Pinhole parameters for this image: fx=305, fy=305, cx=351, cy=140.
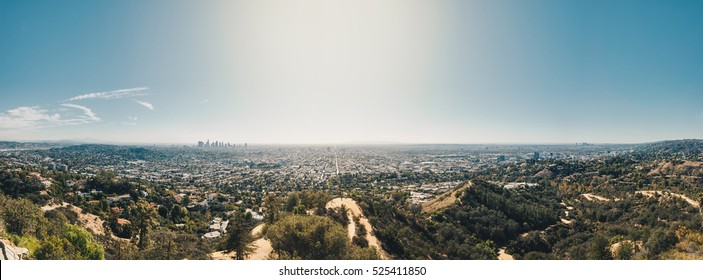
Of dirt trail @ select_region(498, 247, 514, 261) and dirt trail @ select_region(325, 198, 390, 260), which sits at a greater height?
dirt trail @ select_region(325, 198, 390, 260)

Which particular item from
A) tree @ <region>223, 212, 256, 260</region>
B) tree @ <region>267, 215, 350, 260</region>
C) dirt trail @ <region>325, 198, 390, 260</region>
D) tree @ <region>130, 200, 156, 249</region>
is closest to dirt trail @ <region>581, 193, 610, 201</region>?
dirt trail @ <region>325, 198, 390, 260</region>

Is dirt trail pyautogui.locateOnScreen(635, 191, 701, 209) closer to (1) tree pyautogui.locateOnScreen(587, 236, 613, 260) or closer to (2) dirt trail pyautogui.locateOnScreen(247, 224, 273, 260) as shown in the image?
(1) tree pyautogui.locateOnScreen(587, 236, 613, 260)

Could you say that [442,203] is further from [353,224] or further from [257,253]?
[257,253]

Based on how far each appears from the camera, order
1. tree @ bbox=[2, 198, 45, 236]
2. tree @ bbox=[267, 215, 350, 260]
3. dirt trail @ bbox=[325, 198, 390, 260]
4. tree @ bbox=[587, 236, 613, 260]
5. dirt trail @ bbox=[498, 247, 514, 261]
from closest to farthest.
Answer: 1. tree @ bbox=[267, 215, 350, 260]
2. tree @ bbox=[2, 198, 45, 236]
3. tree @ bbox=[587, 236, 613, 260]
4. dirt trail @ bbox=[325, 198, 390, 260]
5. dirt trail @ bbox=[498, 247, 514, 261]

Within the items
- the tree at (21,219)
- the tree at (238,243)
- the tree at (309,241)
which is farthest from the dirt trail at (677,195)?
the tree at (21,219)

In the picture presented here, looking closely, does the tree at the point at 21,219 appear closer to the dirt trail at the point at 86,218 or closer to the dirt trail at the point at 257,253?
the dirt trail at the point at 86,218

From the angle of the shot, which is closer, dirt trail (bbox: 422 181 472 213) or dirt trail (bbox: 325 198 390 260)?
dirt trail (bbox: 325 198 390 260)

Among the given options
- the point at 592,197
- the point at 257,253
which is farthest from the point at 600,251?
the point at 592,197

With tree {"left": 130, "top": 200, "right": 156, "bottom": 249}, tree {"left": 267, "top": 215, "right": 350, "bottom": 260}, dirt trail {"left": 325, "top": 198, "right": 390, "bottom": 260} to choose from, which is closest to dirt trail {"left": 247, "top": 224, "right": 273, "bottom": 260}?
tree {"left": 267, "top": 215, "right": 350, "bottom": 260}

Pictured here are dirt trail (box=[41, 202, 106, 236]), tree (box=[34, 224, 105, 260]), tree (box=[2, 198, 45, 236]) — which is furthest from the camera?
dirt trail (box=[41, 202, 106, 236])

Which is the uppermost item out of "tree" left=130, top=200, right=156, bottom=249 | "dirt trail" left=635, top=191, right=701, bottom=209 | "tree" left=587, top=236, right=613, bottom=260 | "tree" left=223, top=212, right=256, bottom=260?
"tree" left=223, top=212, right=256, bottom=260
